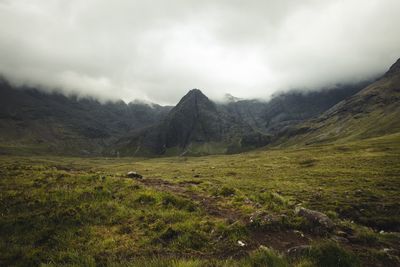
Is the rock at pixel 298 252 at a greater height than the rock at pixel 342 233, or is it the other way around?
the rock at pixel 298 252

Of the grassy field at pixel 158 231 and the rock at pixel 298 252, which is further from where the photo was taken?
the grassy field at pixel 158 231

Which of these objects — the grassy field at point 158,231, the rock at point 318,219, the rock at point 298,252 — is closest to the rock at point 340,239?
the grassy field at point 158,231

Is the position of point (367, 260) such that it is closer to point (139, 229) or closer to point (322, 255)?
point (322, 255)

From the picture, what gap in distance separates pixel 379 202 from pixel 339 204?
3960 mm

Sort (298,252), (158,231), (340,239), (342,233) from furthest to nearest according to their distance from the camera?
(342,233) < (158,231) < (340,239) < (298,252)

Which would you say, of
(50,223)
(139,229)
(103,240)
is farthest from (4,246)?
(139,229)

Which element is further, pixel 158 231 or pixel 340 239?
pixel 158 231

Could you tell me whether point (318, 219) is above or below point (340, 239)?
above

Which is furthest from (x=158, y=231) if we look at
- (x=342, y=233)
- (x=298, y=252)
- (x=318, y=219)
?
(x=342, y=233)

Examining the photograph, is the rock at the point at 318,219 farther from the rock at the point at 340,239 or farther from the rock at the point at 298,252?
the rock at the point at 298,252

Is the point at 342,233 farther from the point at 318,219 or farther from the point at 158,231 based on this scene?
the point at 158,231

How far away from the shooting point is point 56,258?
1003 centimetres

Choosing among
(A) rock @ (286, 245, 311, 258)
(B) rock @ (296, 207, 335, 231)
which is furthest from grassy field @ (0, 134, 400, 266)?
(B) rock @ (296, 207, 335, 231)

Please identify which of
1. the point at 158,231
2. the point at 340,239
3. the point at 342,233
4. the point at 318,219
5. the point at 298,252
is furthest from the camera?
the point at 318,219
